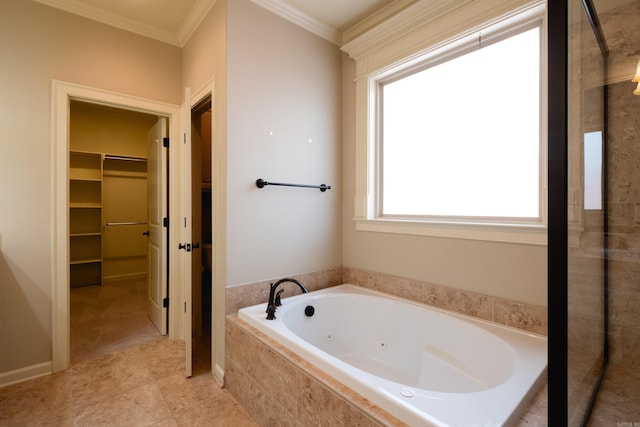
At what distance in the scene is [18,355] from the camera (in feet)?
6.26

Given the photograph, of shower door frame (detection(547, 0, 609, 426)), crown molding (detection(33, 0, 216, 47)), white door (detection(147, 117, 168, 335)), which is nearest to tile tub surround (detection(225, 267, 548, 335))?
shower door frame (detection(547, 0, 609, 426))

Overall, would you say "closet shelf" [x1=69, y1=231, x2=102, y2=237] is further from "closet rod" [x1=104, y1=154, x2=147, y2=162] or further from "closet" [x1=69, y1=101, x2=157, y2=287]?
"closet rod" [x1=104, y1=154, x2=147, y2=162]

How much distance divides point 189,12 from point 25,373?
2748 mm

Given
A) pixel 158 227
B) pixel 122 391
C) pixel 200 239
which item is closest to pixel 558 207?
pixel 122 391

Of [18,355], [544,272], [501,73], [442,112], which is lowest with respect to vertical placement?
[18,355]

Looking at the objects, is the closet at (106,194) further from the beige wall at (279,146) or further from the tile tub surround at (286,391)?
the tile tub surround at (286,391)

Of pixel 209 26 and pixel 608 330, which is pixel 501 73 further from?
pixel 209 26

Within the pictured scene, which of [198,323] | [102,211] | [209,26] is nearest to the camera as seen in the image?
[209,26]

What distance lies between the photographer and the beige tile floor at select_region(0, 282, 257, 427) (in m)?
1.58

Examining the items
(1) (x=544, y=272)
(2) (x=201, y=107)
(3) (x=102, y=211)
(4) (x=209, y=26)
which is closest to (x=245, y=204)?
(2) (x=201, y=107)

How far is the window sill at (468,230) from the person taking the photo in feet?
4.78

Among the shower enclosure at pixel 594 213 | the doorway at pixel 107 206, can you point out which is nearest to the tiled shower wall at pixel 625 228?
the shower enclosure at pixel 594 213

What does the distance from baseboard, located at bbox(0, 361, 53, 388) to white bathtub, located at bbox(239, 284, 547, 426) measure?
1.48 m

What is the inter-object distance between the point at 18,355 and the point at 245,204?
1790mm
